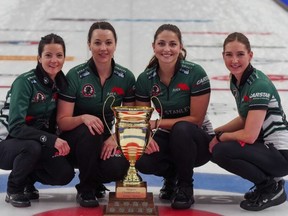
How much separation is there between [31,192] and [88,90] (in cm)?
58

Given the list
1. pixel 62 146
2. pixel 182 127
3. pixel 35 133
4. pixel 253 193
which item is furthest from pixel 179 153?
pixel 35 133

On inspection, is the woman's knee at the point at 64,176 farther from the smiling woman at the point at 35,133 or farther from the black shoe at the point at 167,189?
the black shoe at the point at 167,189

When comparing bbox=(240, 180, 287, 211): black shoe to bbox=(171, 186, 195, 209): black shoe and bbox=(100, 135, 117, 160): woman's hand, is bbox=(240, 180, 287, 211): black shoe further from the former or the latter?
bbox=(100, 135, 117, 160): woman's hand

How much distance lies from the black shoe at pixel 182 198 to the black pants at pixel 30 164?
0.52m

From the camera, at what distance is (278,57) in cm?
790

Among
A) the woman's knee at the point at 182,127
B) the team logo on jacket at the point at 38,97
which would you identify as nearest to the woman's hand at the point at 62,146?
the team logo on jacket at the point at 38,97

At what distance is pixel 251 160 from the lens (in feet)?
10.3

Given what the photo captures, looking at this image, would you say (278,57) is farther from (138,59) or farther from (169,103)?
(169,103)

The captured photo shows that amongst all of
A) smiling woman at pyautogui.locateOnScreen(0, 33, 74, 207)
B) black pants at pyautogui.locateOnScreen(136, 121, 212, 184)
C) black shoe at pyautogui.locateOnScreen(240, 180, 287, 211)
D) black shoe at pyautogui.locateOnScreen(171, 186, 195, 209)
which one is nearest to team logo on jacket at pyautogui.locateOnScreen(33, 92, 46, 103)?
smiling woman at pyautogui.locateOnScreen(0, 33, 74, 207)

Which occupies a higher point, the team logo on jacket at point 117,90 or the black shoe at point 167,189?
the team logo on jacket at point 117,90

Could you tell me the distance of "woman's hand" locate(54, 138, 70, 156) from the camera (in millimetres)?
3146

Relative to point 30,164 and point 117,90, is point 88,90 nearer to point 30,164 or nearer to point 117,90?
point 117,90

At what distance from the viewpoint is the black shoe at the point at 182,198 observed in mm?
3156

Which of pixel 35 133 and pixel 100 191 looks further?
pixel 100 191
